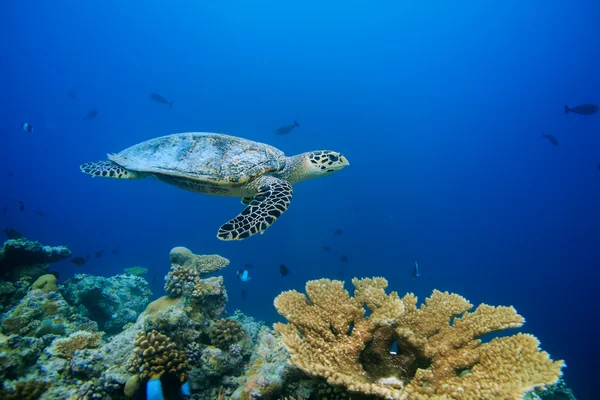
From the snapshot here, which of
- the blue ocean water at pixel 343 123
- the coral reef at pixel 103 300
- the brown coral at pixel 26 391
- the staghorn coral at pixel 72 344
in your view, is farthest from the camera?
the blue ocean water at pixel 343 123

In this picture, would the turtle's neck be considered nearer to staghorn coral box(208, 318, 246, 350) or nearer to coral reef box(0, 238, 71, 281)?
staghorn coral box(208, 318, 246, 350)

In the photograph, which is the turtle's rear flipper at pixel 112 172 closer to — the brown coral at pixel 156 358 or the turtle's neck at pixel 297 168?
the turtle's neck at pixel 297 168

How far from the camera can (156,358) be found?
280 cm

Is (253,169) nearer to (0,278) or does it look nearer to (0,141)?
(0,278)

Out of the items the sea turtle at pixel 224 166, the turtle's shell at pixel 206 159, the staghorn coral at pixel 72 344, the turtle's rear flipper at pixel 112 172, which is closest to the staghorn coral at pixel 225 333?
the staghorn coral at pixel 72 344

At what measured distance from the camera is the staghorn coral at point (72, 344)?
3.36 m

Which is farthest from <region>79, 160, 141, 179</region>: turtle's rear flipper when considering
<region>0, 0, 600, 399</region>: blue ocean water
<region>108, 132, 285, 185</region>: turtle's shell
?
<region>0, 0, 600, 399</region>: blue ocean water

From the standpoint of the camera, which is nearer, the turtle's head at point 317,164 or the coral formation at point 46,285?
the coral formation at point 46,285

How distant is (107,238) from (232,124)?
39560 mm

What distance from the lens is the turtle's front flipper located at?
3.89 m

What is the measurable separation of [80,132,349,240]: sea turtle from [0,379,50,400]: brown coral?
305 cm

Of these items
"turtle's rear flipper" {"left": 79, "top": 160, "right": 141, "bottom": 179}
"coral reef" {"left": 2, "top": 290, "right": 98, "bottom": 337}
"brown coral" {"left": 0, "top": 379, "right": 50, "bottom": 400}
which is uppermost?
"turtle's rear flipper" {"left": 79, "top": 160, "right": 141, "bottom": 179}

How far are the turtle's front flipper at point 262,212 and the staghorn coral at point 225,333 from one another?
1191mm

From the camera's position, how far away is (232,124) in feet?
210
